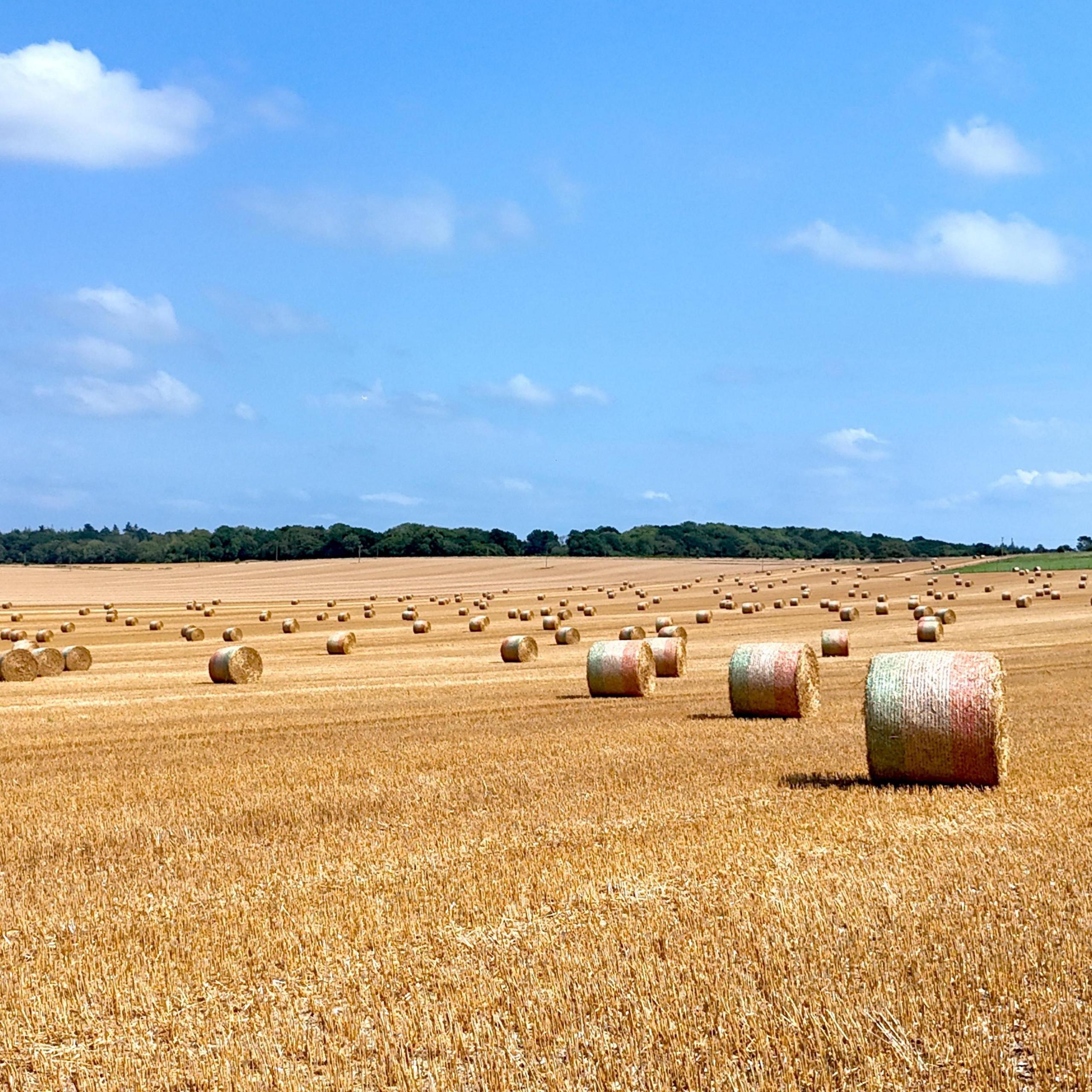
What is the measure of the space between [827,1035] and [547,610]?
169ft

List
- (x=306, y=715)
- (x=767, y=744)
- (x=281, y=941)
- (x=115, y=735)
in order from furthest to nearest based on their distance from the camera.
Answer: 1. (x=306, y=715)
2. (x=115, y=735)
3. (x=767, y=744)
4. (x=281, y=941)

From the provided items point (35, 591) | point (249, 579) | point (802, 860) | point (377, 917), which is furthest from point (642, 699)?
point (249, 579)

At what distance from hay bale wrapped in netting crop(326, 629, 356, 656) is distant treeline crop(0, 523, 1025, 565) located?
322ft

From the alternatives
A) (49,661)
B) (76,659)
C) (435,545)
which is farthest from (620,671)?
(435,545)

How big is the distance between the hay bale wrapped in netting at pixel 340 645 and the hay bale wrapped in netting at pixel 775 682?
20.7m

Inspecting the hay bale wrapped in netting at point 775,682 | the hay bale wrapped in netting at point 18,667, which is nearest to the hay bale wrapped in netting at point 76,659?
the hay bale wrapped in netting at point 18,667

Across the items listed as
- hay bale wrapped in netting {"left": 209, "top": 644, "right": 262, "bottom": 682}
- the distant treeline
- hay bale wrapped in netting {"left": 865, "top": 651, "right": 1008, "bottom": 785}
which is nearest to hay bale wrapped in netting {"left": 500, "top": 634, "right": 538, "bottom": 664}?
hay bale wrapped in netting {"left": 209, "top": 644, "right": 262, "bottom": 682}

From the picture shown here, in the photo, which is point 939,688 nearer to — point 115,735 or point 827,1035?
point 827,1035

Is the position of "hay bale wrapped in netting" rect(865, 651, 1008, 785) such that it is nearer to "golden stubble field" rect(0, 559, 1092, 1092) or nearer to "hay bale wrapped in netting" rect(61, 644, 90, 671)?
"golden stubble field" rect(0, 559, 1092, 1092)

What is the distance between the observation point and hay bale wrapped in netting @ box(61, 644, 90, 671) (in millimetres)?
33219

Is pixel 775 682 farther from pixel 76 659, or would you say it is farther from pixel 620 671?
pixel 76 659

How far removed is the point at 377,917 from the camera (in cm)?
845

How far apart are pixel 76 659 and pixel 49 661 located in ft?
3.29

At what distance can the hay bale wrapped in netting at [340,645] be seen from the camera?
126ft
